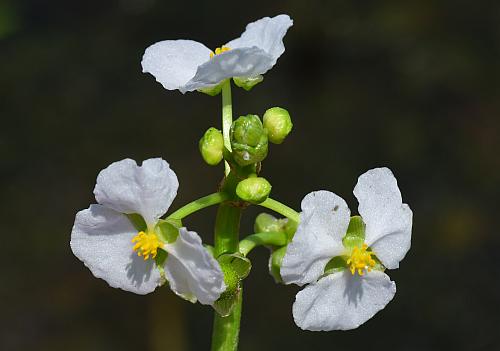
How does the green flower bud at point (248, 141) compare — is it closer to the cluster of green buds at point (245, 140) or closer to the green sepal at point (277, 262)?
the cluster of green buds at point (245, 140)

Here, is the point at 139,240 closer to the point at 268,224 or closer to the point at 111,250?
the point at 111,250

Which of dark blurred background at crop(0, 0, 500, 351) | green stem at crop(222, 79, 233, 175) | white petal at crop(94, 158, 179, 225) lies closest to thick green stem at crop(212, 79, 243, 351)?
green stem at crop(222, 79, 233, 175)

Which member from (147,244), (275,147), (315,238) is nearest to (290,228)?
(315,238)

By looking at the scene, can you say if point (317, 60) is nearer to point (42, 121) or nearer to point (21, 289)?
→ point (42, 121)

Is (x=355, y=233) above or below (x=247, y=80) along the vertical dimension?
below

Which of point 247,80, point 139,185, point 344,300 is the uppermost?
point 247,80

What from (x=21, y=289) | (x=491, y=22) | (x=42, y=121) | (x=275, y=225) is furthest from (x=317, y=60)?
(x=275, y=225)

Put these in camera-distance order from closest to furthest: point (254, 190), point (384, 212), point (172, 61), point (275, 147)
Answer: point (254, 190), point (384, 212), point (172, 61), point (275, 147)
